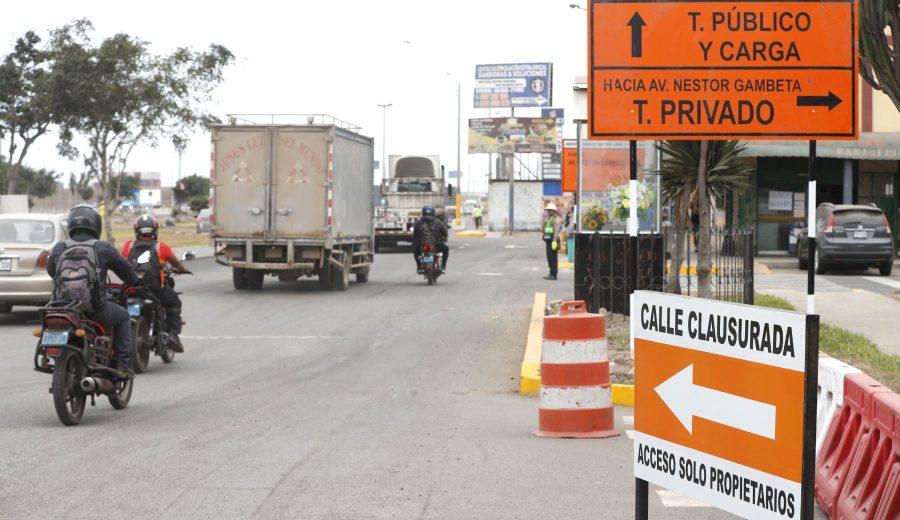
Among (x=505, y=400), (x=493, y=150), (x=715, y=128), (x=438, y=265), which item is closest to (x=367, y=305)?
(x=438, y=265)

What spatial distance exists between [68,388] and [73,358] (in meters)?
0.27

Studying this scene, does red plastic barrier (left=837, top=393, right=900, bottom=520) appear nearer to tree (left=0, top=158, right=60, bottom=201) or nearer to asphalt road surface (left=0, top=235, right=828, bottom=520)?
asphalt road surface (left=0, top=235, right=828, bottom=520)

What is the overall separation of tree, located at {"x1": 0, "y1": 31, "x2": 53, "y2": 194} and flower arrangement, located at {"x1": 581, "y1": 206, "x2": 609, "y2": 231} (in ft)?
71.8

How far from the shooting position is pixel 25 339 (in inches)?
611

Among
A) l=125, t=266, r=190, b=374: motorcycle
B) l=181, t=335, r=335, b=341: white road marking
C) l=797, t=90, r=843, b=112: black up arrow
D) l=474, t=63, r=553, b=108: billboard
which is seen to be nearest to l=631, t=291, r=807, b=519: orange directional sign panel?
l=797, t=90, r=843, b=112: black up arrow

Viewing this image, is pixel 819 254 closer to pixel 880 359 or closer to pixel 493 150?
pixel 880 359

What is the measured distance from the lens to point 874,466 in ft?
19.1

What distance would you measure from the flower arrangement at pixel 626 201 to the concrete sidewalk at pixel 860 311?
2826 millimetres

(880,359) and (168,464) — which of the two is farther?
(880,359)

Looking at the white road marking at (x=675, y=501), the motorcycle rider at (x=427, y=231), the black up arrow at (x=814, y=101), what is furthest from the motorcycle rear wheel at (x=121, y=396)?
the motorcycle rider at (x=427, y=231)

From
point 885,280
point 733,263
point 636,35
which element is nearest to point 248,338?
point 733,263

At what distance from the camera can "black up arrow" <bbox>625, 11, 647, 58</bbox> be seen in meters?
10.4

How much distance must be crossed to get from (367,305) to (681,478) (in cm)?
1611

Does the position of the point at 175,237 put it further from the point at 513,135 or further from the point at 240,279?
the point at 240,279
